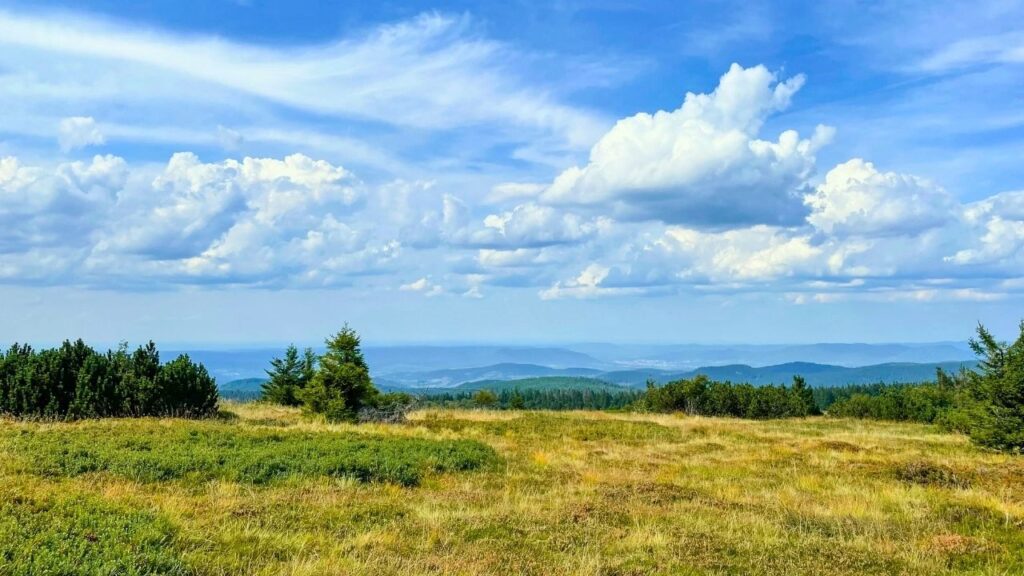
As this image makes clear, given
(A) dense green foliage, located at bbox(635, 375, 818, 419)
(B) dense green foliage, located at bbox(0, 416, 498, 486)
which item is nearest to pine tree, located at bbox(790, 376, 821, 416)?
(A) dense green foliage, located at bbox(635, 375, 818, 419)

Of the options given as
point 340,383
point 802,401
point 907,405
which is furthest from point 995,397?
point 802,401

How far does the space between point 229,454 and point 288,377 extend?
88.9ft

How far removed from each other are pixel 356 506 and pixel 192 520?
274 centimetres

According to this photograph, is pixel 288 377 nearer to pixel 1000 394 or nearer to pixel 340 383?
pixel 340 383

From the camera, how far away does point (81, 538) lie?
7328 mm

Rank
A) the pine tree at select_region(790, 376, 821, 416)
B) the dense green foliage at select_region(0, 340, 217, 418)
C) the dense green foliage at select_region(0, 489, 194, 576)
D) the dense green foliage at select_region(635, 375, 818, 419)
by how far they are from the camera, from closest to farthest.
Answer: the dense green foliage at select_region(0, 489, 194, 576), the dense green foliage at select_region(0, 340, 217, 418), the dense green foliage at select_region(635, 375, 818, 419), the pine tree at select_region(790, 376, 821, 416)

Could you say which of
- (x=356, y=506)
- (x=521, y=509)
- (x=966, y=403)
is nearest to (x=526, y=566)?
(x=521, y=509)

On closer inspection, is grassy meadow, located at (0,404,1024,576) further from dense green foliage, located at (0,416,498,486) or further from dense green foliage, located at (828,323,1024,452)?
dense green foliage, located at (828,323,1024,452)

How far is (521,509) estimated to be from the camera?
11.6 m

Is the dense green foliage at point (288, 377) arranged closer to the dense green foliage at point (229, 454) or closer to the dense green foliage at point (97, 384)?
the dense green foliage at point (97, 384)

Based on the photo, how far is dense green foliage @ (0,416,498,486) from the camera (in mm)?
13352

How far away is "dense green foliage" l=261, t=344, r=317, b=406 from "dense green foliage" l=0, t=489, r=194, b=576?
2984 cm

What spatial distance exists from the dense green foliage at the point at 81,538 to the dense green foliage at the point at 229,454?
4041mm

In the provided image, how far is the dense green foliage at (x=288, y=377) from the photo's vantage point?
130 ft
